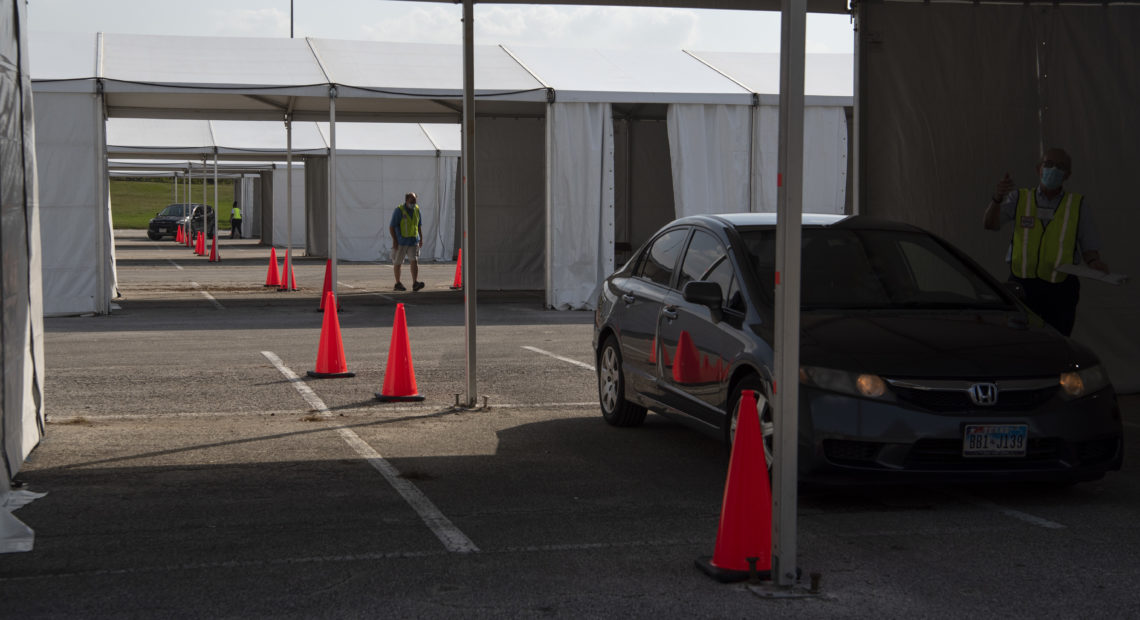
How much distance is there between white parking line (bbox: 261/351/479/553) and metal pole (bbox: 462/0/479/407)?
113 cm

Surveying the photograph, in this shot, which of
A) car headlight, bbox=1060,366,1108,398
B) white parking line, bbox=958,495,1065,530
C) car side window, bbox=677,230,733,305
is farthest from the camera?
car side window, bbox=677,230,733,305

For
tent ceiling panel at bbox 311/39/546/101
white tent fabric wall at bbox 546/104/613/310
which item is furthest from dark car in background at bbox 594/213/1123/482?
tent ceiling panel at bbox 311/39/546/101

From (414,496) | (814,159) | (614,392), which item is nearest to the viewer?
(414,496)

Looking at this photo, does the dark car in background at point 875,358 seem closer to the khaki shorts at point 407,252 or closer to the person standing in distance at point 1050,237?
the person standing in distance at point 1050,237

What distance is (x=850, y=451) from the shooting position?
6.67 metres

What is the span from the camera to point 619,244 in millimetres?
24797

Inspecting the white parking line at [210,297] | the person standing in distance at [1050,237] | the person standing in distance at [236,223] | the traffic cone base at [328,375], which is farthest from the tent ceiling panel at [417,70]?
the person standing in distance at [236,223]

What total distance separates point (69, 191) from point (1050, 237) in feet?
46.1

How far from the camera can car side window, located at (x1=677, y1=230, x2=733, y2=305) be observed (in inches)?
317

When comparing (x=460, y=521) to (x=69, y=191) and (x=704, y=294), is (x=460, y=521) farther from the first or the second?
(x=69, y=191)

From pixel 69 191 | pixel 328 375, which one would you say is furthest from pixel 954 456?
pixel 69 191

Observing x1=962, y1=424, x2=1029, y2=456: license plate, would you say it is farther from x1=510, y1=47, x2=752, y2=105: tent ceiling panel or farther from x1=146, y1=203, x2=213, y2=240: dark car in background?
x1=146, y1=203, x2=213, y2=240: dark car in background

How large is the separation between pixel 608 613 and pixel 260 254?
42.1m

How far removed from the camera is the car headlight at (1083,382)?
692 centimetres
